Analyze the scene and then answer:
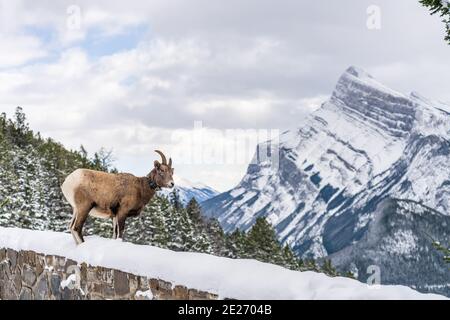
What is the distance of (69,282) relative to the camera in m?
7.29

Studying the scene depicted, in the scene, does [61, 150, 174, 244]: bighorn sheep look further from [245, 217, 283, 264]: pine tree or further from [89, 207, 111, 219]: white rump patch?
[245, 217, 283, 264]: pine tree

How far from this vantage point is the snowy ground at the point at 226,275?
14.9 ft

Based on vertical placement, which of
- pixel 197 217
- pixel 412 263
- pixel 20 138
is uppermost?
pixel 20 138

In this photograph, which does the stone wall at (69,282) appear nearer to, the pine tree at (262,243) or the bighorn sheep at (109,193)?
the bighorn sheep at (109,193)

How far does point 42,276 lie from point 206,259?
115 inches

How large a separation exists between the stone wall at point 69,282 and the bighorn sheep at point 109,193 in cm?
49

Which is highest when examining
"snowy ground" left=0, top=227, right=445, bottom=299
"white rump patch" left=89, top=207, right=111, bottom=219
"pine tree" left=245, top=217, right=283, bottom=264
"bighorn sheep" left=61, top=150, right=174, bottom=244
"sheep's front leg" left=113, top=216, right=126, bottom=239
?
"bighorn sheep" left=61, top=150, right=174, bottom=244

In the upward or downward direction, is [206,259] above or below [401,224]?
above

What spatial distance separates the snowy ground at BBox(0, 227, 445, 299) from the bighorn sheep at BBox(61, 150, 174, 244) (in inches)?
12.9

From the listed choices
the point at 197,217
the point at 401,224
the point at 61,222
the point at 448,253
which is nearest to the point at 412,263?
the point at 401,224

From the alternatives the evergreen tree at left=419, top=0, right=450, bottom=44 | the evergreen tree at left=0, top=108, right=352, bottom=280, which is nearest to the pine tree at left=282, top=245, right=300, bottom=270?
the evergreen tree at left=0, top=108, right=352, bottom=280

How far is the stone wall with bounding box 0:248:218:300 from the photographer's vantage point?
5852mm

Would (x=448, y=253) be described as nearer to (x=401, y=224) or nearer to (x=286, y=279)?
(x=286, y=279)
